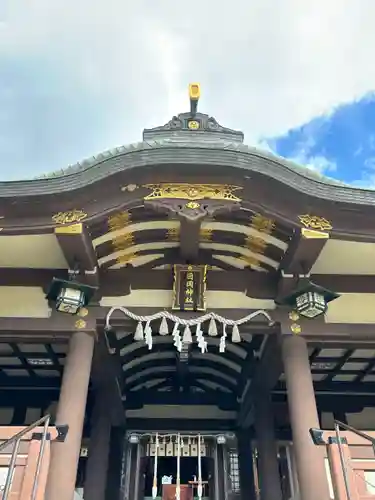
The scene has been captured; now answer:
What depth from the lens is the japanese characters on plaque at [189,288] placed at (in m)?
7.01

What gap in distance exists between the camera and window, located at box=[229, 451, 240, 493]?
11353 mm

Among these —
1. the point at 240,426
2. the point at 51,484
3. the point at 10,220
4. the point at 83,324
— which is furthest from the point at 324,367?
the point at 10,220

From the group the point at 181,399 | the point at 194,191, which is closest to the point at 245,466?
the point at 181,399

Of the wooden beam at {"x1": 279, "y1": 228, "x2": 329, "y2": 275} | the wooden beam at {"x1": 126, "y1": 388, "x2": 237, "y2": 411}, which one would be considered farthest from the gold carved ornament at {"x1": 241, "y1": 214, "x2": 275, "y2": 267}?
the wooden beam at {"x1": 126, "y1": 388, "x2": 237, "y2": 411}

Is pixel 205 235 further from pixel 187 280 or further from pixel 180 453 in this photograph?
pixel 180 453

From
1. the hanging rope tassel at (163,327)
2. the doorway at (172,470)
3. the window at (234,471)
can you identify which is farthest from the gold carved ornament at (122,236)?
A: the doorway at (172,470)

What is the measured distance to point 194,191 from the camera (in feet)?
20.9

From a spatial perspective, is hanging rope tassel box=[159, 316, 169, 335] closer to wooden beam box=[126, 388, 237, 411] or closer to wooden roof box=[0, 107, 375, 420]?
wooden roof box=[0, 107, 375, 420]

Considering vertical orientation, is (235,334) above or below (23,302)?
below

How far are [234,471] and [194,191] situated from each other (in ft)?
27.3

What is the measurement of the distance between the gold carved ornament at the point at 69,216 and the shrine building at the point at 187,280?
0.08ft

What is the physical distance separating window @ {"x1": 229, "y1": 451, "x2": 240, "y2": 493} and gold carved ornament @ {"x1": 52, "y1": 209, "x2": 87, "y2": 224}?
324 inches

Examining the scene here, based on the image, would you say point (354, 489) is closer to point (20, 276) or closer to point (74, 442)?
point (74, 442)

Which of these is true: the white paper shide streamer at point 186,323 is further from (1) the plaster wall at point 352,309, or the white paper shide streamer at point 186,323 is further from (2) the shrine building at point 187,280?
(1) the plaster wall at point 352,309
